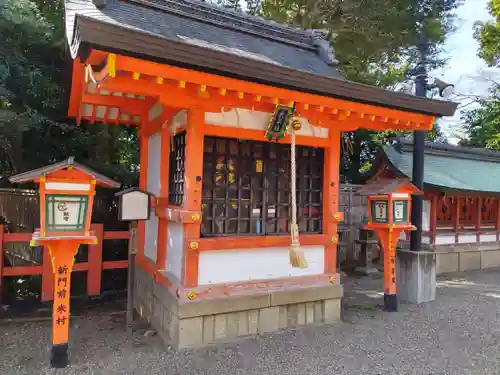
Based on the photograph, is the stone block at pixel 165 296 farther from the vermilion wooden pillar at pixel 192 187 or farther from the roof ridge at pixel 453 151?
the roof ridge at pixel 453 151

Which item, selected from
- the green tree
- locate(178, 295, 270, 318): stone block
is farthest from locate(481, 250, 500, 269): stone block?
locate(178, 295, 270, 318): stone block

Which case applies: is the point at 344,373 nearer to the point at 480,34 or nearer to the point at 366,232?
the point at 366,232

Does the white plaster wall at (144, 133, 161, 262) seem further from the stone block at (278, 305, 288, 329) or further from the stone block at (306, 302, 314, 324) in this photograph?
the stone block at (306, 302, 314, 324)

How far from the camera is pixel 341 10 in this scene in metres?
11.7

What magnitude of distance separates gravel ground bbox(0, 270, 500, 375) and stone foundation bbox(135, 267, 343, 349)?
15 cm

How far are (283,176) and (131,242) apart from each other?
235 centimetres

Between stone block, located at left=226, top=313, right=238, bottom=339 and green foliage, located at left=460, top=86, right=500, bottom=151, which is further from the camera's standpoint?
green foliage, located at left=460, top=86, right=500, bottom=151

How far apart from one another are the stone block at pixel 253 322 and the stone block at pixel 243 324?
4cm

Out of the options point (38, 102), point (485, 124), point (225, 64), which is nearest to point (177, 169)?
point (225, 64)

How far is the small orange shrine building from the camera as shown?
4.06 metres

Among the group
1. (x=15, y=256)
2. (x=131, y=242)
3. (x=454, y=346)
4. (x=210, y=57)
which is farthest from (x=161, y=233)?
(x=454, y=346)

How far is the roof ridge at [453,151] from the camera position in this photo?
450 inches

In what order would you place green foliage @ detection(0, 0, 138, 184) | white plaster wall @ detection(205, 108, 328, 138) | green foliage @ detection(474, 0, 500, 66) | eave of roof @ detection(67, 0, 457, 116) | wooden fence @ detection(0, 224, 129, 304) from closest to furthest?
eave of roof @ detection(67, 0, 457, 116), white plaster wall @ detection(205, 108, 328, 138), wooden fence @ detection(0, 224, 129, 304), green foliage @ detection(0, 0, 138, 184), green foliage @ detection(474, 0, 500, 66)

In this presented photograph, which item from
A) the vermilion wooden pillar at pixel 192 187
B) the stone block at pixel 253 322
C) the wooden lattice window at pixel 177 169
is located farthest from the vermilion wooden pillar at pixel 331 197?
the wooden lattice window at pixel 177 169
